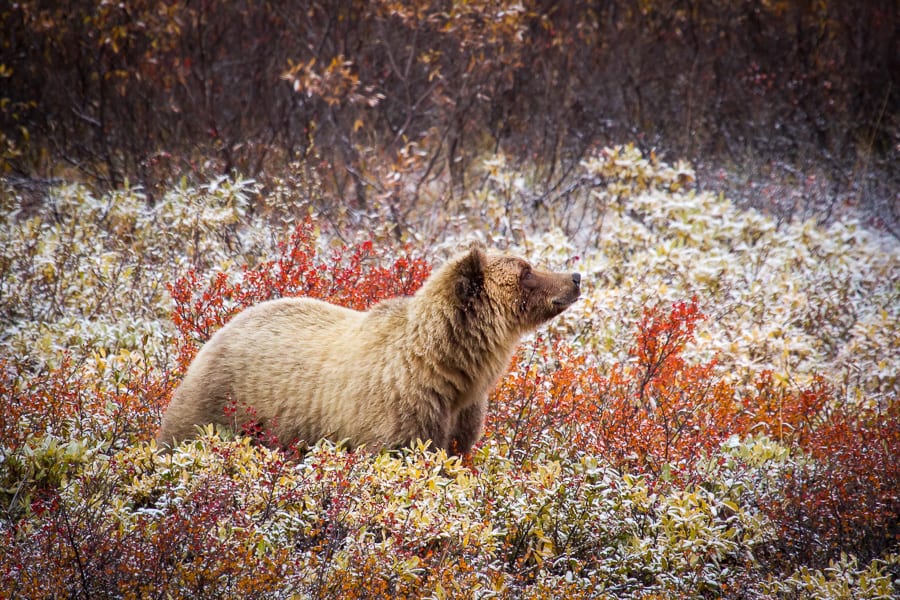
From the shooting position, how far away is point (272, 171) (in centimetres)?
907

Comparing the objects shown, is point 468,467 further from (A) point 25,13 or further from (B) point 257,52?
(A) point 25,13

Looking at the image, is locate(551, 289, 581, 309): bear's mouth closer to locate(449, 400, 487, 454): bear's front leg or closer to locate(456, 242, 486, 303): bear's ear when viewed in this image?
locate(456, 242, 486, 303): bear's ear

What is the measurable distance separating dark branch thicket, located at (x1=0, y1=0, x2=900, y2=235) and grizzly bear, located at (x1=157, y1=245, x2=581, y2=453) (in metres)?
4.21

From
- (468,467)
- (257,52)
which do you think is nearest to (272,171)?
(257,52)

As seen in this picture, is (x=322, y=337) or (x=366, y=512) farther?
(x=322, y=337)

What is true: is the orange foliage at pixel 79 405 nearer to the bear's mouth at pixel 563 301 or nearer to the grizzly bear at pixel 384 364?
the grizzly bear at pixel 384 364

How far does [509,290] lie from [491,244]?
3420 millimetres

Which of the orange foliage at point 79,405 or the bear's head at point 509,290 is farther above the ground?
the bear's head at point 509,290

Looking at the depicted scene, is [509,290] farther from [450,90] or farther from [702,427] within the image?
[450,90]

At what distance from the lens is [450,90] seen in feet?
33.8

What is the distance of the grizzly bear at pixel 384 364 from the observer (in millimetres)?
4195

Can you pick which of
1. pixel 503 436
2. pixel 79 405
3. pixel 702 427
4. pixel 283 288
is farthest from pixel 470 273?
Answer: pixel 79 405

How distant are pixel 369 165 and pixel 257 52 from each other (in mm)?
2607

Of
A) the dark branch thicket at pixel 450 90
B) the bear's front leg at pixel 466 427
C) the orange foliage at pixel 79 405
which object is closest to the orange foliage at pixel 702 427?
the bear's front leg at pixel 466 427
